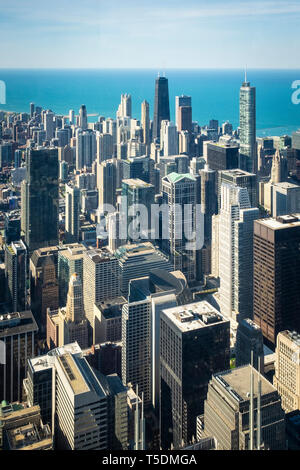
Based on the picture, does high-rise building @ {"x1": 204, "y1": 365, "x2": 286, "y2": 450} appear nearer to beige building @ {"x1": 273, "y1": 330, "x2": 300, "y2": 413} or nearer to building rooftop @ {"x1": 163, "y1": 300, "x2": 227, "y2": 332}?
building rooftop @ {"x1": 163, "y1": 300, "x2": 227, "y2": 332}

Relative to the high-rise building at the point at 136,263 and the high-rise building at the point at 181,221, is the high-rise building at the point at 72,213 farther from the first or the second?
the high-rise building at the point at 136,263

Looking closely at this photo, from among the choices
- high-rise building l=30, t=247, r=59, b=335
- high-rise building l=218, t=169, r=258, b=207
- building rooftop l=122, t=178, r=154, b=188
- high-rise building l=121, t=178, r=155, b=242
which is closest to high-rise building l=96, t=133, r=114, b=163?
building rooftop l=122, t=178, r=154, b=188

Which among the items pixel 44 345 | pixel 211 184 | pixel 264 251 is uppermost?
pixel 211 184

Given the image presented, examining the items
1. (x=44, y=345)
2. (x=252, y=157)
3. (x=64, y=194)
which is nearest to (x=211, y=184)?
(x=252, y=157)

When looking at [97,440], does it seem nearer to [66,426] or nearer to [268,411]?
[66,426]

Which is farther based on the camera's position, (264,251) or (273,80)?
(264,251)

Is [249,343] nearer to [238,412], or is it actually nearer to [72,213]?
[238,412]

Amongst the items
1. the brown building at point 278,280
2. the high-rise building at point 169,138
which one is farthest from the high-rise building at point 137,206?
the high-rise building at point 169,138
